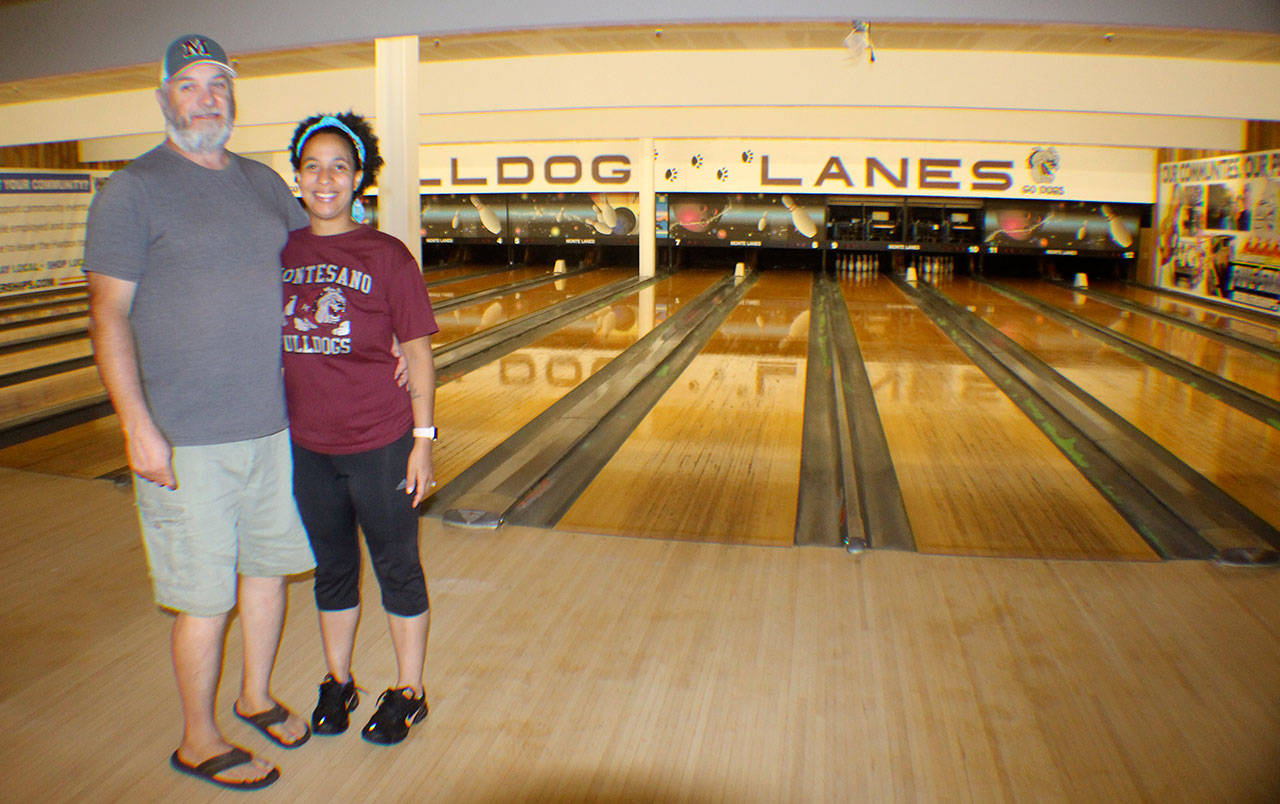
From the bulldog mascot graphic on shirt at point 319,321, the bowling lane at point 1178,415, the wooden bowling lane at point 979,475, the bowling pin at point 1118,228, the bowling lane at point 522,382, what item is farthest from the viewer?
the bowling pin at point 1118,228

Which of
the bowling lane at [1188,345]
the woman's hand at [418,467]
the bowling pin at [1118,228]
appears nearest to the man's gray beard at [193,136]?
the woman's hand at [418,467]

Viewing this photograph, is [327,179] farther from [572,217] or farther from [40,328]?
[572,217]

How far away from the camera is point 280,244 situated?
5.38ft

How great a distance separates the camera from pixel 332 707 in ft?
5.89

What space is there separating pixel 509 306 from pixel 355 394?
22.3 feet

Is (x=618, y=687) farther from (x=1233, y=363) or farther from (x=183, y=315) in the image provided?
(x=1233, y=363)

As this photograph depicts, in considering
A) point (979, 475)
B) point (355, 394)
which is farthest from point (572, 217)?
point (355, 394)

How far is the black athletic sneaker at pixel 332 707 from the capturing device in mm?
1778

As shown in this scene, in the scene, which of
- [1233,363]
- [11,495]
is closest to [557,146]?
[1233,363]

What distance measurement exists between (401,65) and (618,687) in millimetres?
2710

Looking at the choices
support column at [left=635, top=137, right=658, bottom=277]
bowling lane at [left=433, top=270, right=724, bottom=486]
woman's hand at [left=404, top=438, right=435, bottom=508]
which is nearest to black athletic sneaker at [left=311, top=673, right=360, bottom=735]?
woman's hand at [left=404, top=438, right=435, bottom=508]

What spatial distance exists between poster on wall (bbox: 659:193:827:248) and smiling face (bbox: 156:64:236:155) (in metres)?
10.4

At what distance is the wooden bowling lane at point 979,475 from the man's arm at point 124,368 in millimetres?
2105

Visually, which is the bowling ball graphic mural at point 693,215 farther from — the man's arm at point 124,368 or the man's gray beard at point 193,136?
the man's arm at point 124,368
